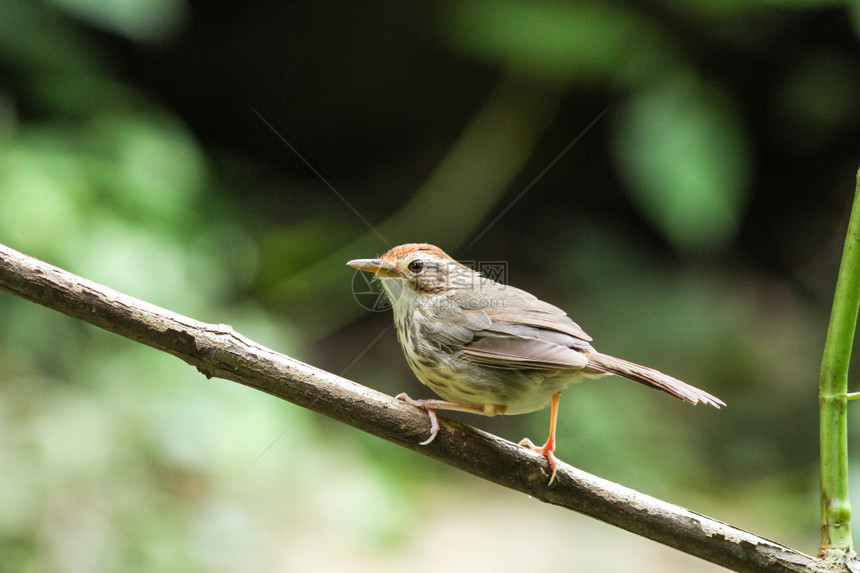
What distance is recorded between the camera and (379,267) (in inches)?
121

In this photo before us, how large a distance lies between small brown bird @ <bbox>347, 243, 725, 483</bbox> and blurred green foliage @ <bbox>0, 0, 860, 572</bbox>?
45.9 inches

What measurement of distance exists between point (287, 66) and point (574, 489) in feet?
16.1

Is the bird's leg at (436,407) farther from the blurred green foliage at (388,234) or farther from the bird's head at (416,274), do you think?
the blurred green foliage at (388,234)

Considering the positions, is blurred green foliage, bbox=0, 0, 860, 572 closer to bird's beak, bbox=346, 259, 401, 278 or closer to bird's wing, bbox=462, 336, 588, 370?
bird's beak, bbox=346, 259, 401, 278

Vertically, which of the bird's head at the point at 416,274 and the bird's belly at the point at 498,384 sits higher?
the bird's head at the point at 416,274

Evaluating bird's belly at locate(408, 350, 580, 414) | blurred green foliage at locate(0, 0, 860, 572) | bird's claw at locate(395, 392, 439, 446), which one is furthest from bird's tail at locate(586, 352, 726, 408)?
blurred green foliage at locate(0, 0, 860, 572)

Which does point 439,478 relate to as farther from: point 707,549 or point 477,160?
point 707,549

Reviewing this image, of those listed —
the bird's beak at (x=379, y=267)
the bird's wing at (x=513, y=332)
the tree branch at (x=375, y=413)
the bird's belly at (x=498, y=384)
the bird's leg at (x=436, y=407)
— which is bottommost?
the tree branch at (x=375, y=413)

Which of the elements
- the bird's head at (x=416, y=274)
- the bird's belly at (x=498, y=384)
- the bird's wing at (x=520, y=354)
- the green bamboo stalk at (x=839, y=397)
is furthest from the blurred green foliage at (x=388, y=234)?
the green bamboo stalk at (x=839, y=397)

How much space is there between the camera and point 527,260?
623cm

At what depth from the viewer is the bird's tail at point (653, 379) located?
7.93 ft

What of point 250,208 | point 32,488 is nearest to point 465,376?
point 32,488

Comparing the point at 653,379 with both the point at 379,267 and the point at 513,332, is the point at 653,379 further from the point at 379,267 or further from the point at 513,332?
the point at 379,267

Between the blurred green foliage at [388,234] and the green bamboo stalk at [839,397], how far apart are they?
2212 mm
